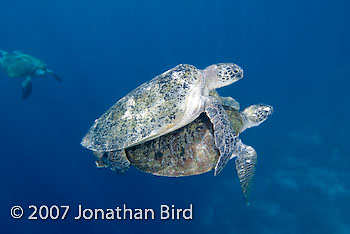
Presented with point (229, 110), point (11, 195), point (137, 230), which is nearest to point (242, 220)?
point (137, 230)

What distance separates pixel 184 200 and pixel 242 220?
2374 millimetres

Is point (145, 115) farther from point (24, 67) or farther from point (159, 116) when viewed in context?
point (24, 67)

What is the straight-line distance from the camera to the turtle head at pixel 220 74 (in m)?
3.51

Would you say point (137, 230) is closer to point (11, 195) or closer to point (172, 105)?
point (11, 195)

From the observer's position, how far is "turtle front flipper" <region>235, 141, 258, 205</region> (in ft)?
9.97

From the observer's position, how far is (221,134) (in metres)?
2.76

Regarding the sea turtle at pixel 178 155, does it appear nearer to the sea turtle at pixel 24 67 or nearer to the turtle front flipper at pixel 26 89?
the turtle front flipper at pixel 26 89

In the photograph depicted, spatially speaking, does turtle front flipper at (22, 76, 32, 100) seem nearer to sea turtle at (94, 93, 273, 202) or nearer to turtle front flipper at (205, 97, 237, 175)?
sea turtle at (94, 93, 273, 202)

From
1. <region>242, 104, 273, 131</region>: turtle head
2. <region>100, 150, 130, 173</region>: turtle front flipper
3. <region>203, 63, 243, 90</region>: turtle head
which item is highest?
<region>203, 63, 243, 90</region>: turtle head

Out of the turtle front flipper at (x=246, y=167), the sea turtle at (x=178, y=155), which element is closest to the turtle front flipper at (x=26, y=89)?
the sea turtle at (x=178, y=155)

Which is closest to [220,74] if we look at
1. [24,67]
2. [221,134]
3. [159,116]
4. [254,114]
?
[254,114]

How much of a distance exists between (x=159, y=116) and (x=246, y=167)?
128cm

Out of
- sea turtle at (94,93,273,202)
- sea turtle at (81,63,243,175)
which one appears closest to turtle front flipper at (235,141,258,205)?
sea turtle at (94,93,273,202)

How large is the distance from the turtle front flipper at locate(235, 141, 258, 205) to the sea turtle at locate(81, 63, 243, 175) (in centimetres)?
38
